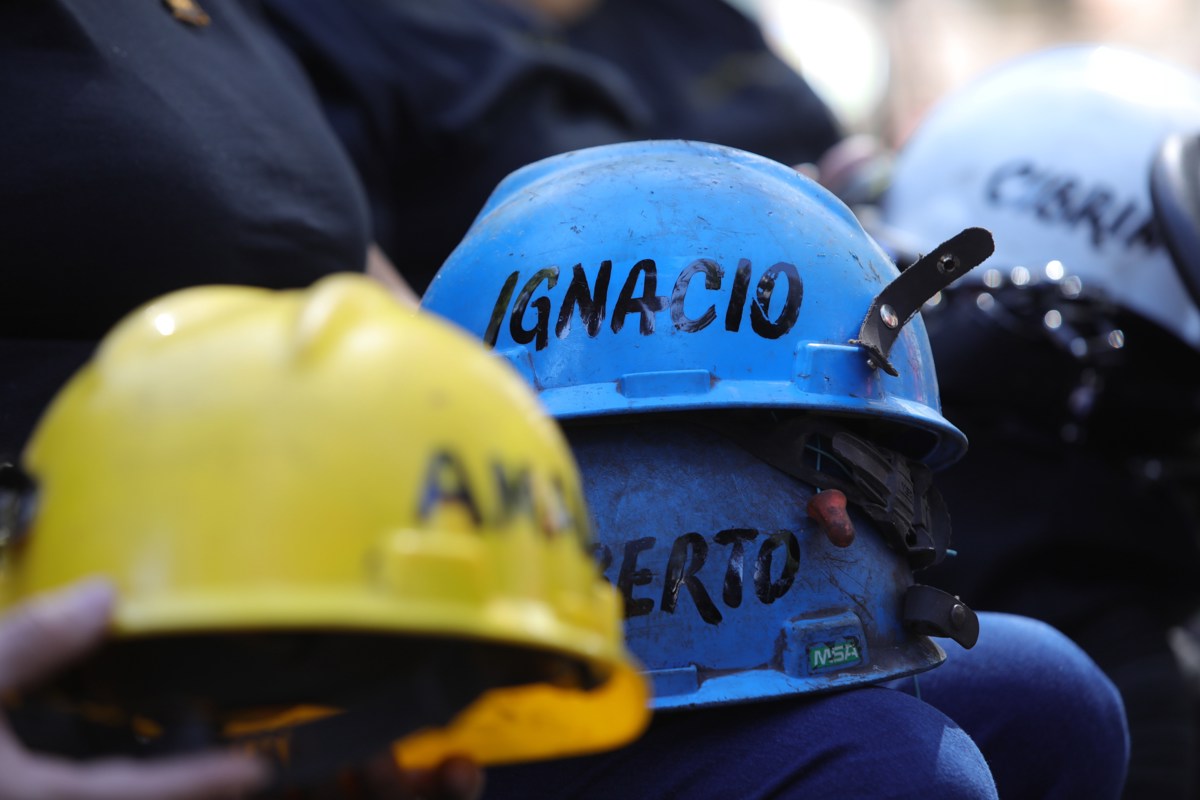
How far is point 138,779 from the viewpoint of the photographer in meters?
0.80

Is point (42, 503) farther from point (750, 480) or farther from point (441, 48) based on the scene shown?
point (441, 48)

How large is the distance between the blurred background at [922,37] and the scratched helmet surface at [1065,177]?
11.3 ft

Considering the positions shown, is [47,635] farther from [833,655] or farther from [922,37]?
[922,37]

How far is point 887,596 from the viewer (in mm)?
1340

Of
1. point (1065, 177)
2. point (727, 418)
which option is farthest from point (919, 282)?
point (1065, 177)

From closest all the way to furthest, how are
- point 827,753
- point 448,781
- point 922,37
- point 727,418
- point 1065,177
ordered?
point 448,781 < point 827,753 < point 727,418 < point 1065,177 < point 922,37

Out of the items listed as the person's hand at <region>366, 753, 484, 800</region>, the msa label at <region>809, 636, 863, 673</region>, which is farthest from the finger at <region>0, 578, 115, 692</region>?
the msa label at <region>809, 636, 863, 673</region>

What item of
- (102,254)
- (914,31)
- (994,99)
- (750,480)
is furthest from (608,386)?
(914,31)

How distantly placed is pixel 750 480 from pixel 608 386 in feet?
0.51

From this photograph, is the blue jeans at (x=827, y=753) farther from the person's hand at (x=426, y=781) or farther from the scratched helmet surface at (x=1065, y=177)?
the scratched helmet surface at (x=1065, y=177)

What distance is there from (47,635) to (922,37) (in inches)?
260

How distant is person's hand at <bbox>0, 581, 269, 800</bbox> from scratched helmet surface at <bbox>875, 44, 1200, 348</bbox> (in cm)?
166

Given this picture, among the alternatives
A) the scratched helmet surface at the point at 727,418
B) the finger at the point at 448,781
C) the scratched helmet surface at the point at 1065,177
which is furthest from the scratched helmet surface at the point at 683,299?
the scratched helmet surface at the point at 1065,177

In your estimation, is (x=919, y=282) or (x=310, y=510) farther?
(x=919, y=282)
